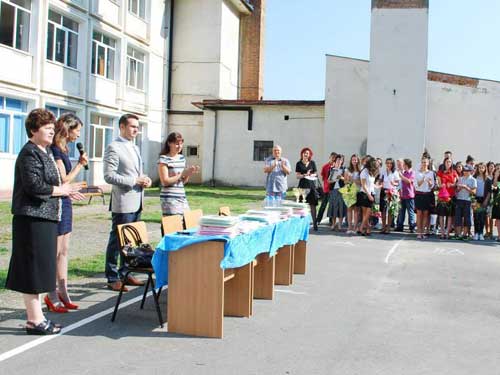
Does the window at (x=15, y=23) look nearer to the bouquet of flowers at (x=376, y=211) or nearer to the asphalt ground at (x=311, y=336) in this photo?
the bouquet of flowers at (x=376, y=211)

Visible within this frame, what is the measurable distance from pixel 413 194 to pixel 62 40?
60.6 feet

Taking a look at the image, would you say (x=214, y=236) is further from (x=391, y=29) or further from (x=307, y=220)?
(x=391, y=29)

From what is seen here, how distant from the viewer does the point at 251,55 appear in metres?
45.8

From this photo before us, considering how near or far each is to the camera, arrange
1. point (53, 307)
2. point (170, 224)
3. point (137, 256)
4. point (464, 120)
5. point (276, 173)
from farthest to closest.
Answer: point (464, 120) < point (276, 173) < point (170, 224) < point (53, 307) < point (137, 256)

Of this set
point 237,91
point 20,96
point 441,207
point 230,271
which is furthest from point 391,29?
point 230,271

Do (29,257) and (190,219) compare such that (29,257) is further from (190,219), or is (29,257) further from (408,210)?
(408,210)

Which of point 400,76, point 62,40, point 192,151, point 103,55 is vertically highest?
point 103,55

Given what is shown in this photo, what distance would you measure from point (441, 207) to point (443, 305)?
27.4 feet

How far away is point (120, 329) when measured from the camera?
637cm

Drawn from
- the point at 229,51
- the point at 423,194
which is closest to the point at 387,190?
the point at 423,194

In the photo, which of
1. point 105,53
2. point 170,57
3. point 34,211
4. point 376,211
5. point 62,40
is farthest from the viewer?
point 170,57

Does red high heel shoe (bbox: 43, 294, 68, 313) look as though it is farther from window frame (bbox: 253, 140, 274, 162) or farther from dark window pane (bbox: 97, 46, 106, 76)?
window frame (bbox: 253, 140, 274, 162)

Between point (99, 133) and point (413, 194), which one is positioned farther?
point (99, 133)

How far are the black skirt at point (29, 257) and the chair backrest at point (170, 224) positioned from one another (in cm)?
155
